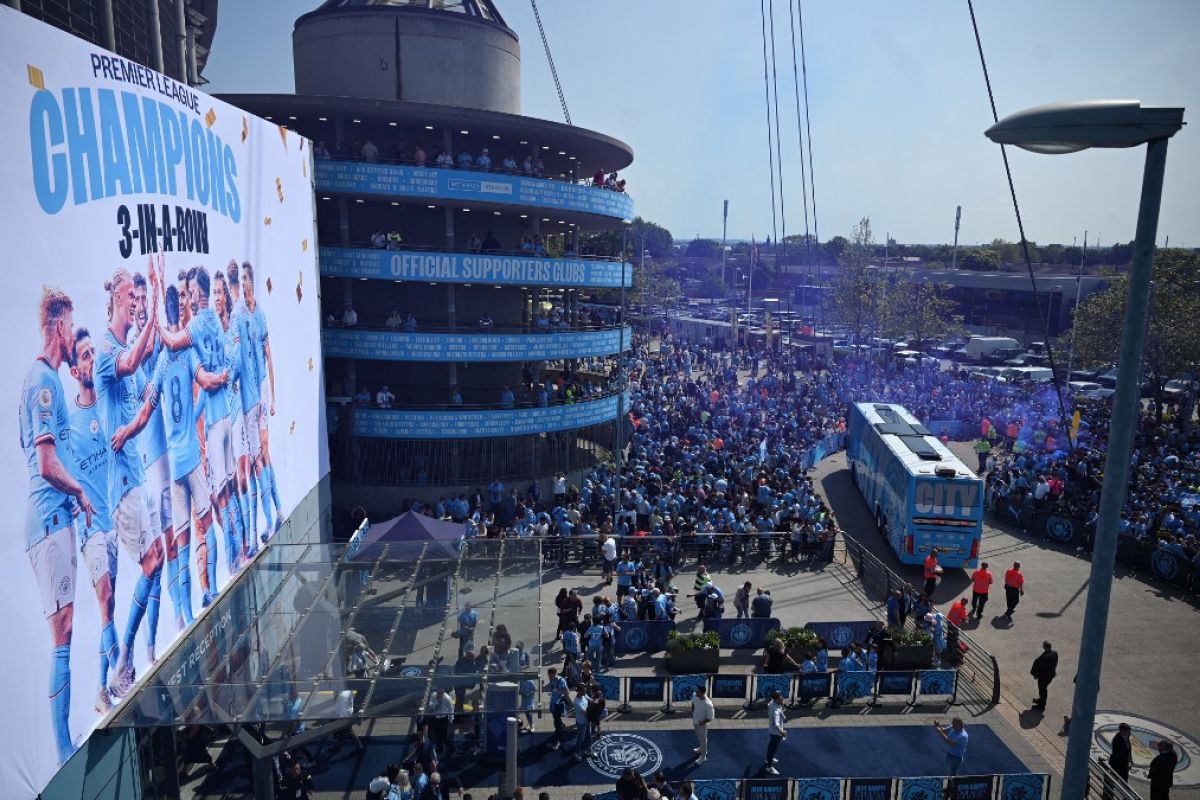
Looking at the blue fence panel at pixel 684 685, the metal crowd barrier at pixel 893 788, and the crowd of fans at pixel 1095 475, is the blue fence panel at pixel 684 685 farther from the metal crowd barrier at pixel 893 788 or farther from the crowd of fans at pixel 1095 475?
the crowd of fans at pixel 1095 475

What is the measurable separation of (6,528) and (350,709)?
4.77m

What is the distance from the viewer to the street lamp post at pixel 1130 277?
16.8ft

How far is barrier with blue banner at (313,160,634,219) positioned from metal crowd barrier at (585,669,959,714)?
1796cm

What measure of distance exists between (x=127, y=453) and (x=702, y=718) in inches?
393

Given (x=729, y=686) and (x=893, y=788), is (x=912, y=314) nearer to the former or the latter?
(x=729, y=686)

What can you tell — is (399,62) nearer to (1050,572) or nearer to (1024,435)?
(1050,572)

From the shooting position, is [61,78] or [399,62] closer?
[61,78]

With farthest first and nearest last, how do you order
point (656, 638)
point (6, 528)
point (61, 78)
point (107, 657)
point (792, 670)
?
point (656, 638) < point (792, 670) < point (107, 657) < point (61, 78) < point (6, 528)

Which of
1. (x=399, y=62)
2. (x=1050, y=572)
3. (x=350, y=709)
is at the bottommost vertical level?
(x=1050, y=572)

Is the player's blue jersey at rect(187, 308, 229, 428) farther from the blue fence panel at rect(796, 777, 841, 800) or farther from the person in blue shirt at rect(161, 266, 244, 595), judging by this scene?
the blue fence panel at rect(796, 777, 841, 800)

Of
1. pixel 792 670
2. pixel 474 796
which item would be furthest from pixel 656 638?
pixel 474 796

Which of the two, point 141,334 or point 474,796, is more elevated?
point 141,334

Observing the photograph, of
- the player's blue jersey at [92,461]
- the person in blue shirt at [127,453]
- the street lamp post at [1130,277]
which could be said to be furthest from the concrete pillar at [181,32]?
the street lamp post at [1130,277]

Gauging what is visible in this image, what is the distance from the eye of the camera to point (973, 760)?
547 inches
